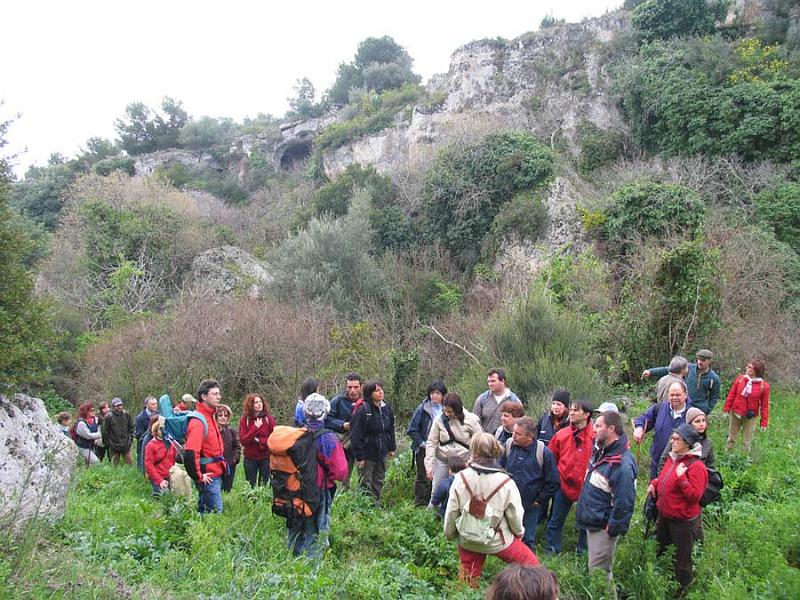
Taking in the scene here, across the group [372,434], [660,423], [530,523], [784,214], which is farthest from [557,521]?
[784,214]

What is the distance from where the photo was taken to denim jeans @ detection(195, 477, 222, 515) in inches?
212

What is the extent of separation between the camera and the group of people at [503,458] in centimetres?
408

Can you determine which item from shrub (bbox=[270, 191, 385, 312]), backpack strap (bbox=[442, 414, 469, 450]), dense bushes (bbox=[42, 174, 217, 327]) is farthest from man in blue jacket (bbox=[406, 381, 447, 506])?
dense bushes (bbox=[42, 174, 217, 327])

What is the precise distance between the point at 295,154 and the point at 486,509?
43.0 metres

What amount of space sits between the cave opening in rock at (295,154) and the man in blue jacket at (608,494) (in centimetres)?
4167

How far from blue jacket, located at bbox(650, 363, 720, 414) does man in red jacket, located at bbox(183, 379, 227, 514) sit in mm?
5623

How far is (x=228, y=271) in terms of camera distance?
2308cm

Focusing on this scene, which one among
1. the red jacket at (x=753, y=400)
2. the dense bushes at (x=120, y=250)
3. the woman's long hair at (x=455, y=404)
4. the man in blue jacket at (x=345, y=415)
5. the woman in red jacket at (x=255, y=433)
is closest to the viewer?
the woman's long hair at (x=455, y=404)

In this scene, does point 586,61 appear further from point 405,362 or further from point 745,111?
point 405,362

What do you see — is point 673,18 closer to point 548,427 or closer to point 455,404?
point 548,427

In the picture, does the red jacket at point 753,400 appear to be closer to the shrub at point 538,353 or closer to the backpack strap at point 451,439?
the shrub at point 538,353

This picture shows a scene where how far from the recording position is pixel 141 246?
960 inches

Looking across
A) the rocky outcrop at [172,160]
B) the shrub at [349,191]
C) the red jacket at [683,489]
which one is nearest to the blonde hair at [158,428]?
the red jacket at [683,489]

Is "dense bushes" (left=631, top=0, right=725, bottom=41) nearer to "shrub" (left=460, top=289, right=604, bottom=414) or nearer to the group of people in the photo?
"shrub" (left=460, top=289, right=604, bottom=414)
